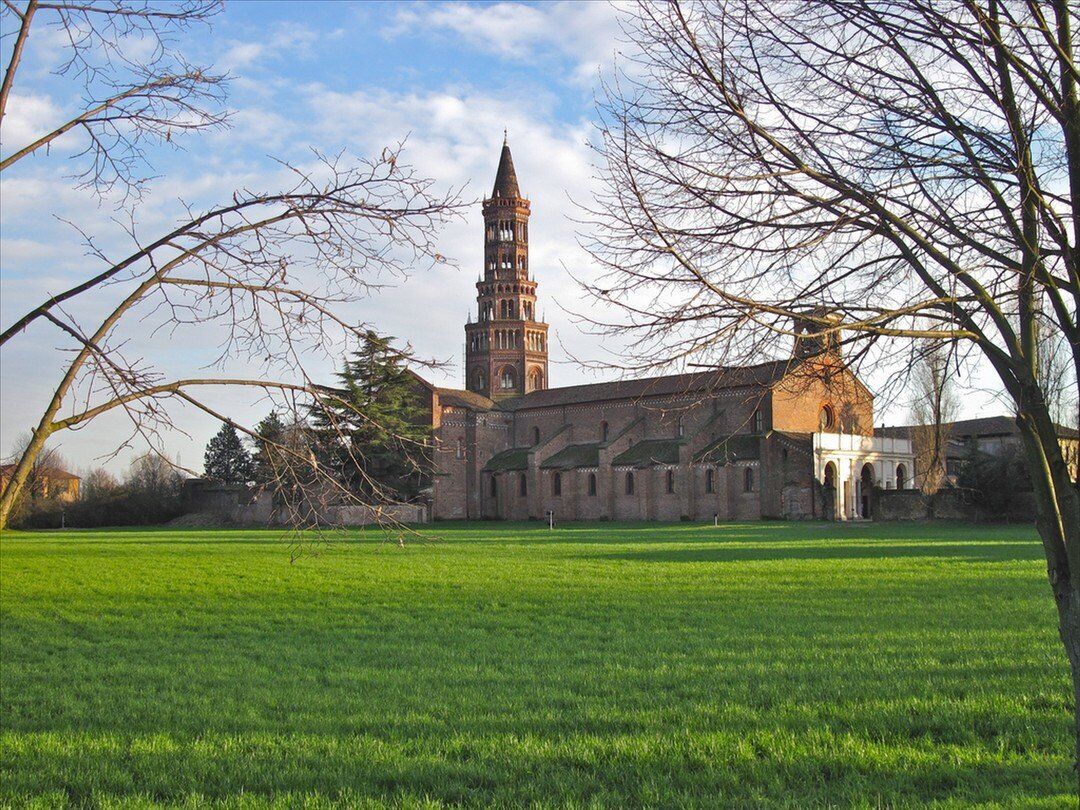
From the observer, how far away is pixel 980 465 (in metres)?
46.3

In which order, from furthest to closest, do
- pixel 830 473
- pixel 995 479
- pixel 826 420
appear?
pixel 826 420 < pixel 830 473 < pixel 995 479

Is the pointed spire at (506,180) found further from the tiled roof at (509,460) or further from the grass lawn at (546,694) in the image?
the grass lawn at (546,694)

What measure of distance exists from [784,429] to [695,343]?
5547cm

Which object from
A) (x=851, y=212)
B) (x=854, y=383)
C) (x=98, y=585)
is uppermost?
(x=851, y=212)

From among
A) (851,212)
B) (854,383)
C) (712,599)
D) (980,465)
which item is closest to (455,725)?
(854,383)

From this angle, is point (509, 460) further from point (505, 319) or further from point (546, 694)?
point (546, 694)

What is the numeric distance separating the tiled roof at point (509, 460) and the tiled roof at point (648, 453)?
959cm

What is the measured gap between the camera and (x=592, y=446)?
230 ft

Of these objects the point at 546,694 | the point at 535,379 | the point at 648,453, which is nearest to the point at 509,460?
the point at 648,453

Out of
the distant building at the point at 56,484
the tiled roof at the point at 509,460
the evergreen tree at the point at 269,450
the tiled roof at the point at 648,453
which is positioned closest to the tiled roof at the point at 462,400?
the tiled roof at the point at 509,460

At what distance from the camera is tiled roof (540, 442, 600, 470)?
67.9 meters

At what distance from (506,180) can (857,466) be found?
43991 millimetres

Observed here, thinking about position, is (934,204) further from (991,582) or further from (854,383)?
(991,582)

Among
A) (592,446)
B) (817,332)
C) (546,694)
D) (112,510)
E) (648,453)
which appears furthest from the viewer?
(112,510)
